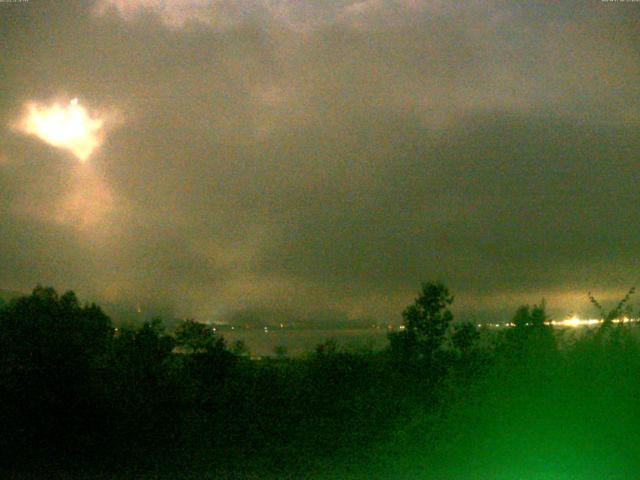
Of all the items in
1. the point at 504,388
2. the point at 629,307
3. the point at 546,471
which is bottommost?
the point at 546,471

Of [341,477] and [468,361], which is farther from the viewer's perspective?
[468,361]

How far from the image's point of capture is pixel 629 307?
1492 centimetres

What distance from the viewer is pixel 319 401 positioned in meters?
15.0

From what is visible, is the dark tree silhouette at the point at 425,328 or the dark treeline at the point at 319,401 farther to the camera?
the dark tree silhouette at the point at 425,328

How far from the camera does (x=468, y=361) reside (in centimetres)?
1523

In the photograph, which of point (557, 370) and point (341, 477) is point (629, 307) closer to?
point (557, 370)

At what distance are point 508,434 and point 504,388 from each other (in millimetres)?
1209

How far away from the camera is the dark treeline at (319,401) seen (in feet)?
40.3

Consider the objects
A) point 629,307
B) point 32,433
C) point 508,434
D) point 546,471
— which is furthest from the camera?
point 629,307

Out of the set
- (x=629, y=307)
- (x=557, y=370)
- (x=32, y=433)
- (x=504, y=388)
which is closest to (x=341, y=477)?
(x=504, y=388)

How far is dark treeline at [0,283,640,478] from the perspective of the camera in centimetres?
1229

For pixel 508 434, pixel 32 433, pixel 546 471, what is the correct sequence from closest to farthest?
1. pixel 546 471
2. pixel 508 434
3. pixel 32 433

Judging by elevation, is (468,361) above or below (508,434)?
above

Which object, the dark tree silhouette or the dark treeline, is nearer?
the dark treeline
